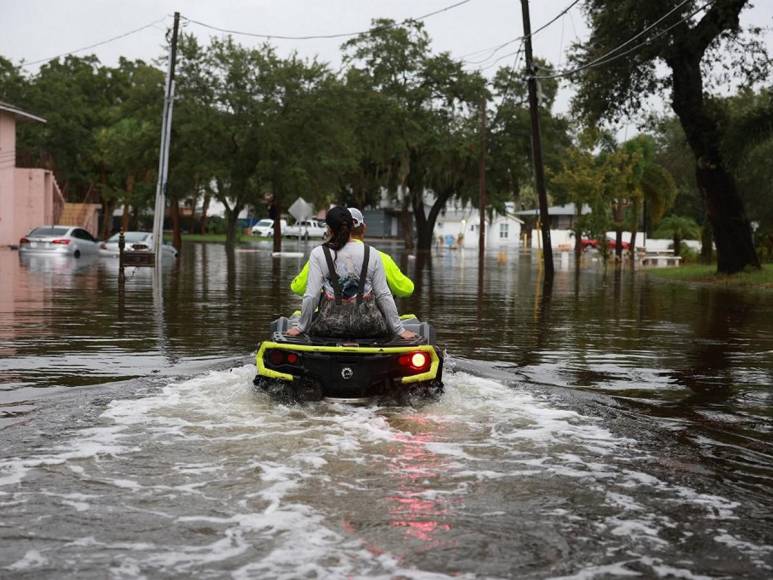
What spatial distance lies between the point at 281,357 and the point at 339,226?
120cm

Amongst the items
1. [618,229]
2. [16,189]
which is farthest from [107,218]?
[618,229]

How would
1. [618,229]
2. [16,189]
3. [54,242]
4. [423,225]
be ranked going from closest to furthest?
[54,242], [618,229], [16,189], [423,225]

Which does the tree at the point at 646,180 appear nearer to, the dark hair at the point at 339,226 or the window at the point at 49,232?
the window at the point at 49,232

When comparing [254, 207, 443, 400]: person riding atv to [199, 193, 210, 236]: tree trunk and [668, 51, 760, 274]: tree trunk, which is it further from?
[199, 193, 210, 236]: tree trunk

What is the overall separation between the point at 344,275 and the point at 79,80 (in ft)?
250

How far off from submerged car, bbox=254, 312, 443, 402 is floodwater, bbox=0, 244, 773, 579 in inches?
6.0

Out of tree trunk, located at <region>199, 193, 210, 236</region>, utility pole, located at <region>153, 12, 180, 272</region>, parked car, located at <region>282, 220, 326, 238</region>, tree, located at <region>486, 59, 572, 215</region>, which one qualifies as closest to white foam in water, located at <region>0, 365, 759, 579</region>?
utility pole, located at <region>153, 12, 180, 272</region>

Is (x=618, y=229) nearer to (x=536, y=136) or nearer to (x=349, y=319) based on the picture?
(x=536, y=136)

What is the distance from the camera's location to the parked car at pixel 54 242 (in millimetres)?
42625

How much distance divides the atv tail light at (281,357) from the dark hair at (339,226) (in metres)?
1.09

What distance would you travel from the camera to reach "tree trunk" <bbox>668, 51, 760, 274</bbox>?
30859 mm

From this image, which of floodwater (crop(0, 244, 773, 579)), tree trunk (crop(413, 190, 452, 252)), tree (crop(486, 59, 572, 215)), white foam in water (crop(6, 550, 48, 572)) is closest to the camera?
white foam in water (crop(6, 550, 48, 572))

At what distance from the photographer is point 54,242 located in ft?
140

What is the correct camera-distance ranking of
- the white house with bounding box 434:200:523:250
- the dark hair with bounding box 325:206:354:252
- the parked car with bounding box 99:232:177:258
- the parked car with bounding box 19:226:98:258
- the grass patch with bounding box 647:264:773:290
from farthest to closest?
the white house with bounding box 434:200:523:250 < the parked car with bounding box 19:226:98:258 < the parked car with bounding box 99:232:177:258 < the grass patch with bounding box 647:264:773:290 < the dark hair with bounding box 325:206:354:252
